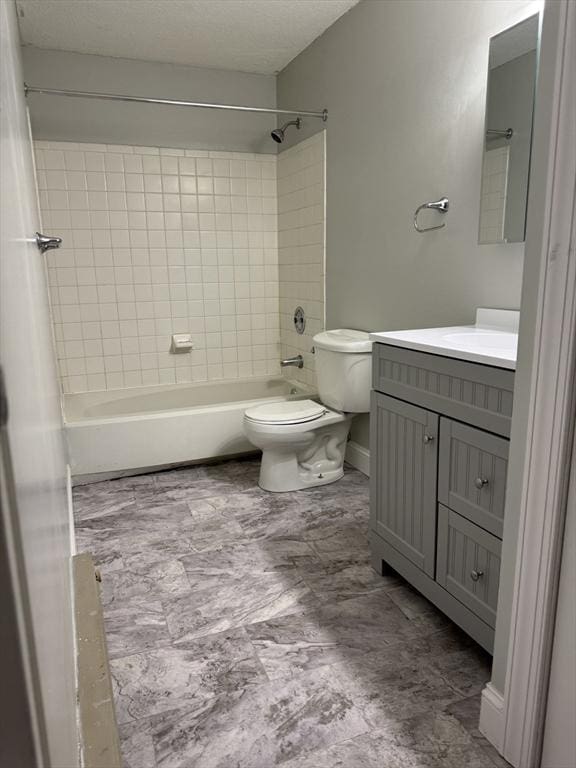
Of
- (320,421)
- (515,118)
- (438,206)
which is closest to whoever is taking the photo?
(515,118)

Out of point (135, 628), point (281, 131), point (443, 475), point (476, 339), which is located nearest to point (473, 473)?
point (443, 475)

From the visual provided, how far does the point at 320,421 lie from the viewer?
2.71 metres

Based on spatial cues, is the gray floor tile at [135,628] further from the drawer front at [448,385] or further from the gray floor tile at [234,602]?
the drawer front at [448,385]

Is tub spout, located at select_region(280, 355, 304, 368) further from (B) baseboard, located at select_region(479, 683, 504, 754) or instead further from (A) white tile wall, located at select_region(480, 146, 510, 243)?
(B) baseboard, located at select_region(479, 683, 504, 754)

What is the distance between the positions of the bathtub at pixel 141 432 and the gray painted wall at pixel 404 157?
2.44 ft

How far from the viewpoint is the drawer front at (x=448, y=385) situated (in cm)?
135

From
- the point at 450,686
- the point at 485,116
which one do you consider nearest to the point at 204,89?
the point at 485,116

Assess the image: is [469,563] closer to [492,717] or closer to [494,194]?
[492,717]

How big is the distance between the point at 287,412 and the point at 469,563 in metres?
1.38

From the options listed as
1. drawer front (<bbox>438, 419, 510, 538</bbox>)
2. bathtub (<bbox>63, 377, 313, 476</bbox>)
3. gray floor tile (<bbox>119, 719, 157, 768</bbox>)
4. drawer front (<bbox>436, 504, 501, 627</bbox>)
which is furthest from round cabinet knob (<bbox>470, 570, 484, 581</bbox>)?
bathtub (<bbox>63, 377, 313, 476</bbox>)

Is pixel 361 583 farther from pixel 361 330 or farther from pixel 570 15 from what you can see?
pixel 570 15

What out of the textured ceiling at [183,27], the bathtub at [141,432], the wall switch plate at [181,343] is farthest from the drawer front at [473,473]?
the wall switch plate at [181,343]

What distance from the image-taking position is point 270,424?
8.64 ft

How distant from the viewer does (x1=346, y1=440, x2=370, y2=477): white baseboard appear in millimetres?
2959
